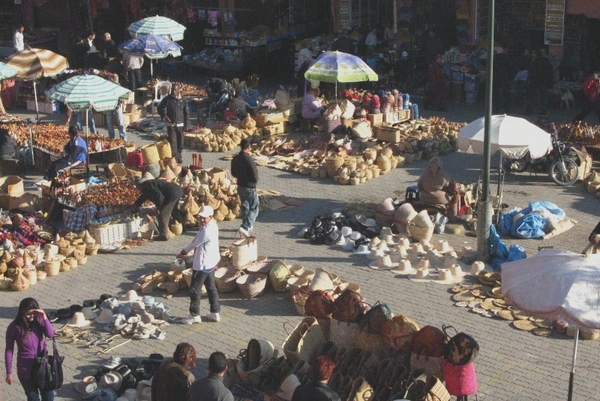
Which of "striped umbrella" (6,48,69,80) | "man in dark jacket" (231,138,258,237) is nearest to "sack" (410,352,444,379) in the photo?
"man in dark jacket" (231,138,258,237)

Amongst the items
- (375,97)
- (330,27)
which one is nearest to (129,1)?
(330,27)

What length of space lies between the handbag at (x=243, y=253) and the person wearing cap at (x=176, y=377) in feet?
15.0

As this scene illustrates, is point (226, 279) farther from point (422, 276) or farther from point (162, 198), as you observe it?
point (422, 276)

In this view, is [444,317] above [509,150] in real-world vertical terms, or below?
below

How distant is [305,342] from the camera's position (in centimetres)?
1073

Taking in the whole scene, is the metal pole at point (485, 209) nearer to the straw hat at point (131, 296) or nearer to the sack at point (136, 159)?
the straw hat at point (131, 296)

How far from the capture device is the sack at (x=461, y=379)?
9633 millimetres

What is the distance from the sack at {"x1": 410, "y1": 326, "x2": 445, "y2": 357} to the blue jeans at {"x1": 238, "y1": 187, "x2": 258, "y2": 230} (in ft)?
18.7

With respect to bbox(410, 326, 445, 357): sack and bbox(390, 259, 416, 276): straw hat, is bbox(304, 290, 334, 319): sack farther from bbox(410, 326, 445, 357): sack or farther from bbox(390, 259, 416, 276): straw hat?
bbox(390, 259, 416, 276): straw hat

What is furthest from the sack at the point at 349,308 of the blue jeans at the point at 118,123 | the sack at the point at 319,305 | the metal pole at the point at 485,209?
the blue jeans at the point at 118,123

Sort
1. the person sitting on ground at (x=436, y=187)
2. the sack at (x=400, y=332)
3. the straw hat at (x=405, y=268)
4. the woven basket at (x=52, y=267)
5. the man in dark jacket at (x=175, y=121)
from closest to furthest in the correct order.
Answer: the sack at (x=400, y=332)
the straw hat at (x=405, y=268)
the woven basket at (x=52, y=267)
the person sitting on ground at (x=436, y=187)
the man in dark jacket at (x=175, y=121)

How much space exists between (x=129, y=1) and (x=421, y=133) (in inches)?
545

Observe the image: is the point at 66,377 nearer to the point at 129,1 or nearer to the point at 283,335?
the point at 283,335

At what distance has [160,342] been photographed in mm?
12008
